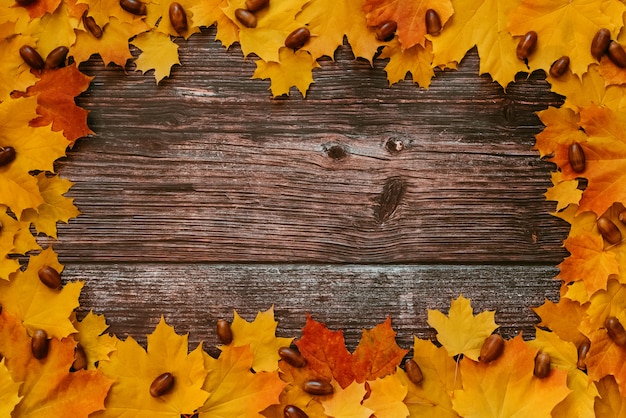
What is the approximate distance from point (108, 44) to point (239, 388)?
0.88 meters

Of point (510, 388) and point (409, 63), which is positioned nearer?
point (510, 388)

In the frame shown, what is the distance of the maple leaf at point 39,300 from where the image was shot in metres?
1.55

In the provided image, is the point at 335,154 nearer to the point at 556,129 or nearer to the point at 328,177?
the point at 328,177

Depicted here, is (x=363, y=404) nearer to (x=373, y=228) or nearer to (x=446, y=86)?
(x=373, y=228)

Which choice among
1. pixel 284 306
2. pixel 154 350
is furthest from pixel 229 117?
pixel 154 350

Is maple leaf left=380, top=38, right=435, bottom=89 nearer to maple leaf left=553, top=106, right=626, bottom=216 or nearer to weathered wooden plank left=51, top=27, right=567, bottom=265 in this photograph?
weathered wooden plank left=51, top=27, right=567, bottom=265

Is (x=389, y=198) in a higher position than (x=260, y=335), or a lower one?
higher

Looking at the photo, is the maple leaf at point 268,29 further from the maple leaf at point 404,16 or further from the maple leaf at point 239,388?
the maple leaf at point 239,388

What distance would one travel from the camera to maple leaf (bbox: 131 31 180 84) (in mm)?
1621

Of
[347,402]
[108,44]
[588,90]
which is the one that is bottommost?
[347,402]

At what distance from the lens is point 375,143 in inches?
64.1

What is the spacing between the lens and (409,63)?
162cm

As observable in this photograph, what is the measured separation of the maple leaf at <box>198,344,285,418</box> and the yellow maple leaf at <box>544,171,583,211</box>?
78 centimetres

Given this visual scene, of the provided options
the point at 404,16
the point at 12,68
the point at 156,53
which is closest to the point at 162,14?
the point at 156,53
